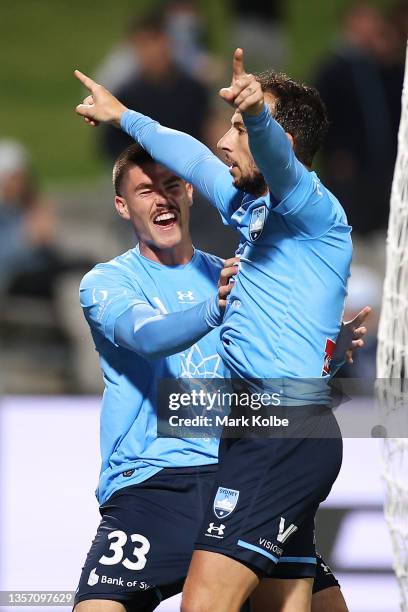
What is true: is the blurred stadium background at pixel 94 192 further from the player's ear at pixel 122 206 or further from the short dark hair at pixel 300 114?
the short dark hair at pixel 300 114

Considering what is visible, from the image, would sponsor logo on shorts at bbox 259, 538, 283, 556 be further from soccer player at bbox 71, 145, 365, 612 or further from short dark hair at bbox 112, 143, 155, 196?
short dark hair at bbox 112, 143, 155, 196

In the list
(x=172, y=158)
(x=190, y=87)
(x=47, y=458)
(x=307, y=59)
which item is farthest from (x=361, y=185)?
(x=172, y=158)

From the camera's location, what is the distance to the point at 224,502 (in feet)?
10.7

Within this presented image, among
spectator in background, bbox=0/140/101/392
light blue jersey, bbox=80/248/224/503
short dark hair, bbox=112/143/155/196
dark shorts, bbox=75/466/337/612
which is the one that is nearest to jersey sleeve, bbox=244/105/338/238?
light blue jersey, bbox=80/248/224/503

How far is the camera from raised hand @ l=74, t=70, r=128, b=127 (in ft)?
12.4

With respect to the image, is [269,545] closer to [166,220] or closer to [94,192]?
[166,220]

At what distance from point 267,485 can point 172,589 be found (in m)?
0.54

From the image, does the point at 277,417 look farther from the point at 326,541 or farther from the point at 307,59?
the point at 307,59

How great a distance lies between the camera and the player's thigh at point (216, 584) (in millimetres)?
3145

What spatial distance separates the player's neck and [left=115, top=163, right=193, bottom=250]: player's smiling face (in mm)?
18

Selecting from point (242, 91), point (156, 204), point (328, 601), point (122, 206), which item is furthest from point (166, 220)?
point (328, 601)

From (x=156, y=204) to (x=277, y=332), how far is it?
71 cm

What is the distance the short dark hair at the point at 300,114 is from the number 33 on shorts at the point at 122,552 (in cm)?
118

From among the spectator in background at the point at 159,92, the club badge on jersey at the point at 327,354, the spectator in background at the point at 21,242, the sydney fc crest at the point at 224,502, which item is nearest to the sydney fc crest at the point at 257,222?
the club badge on jersey at the point at 327,354
